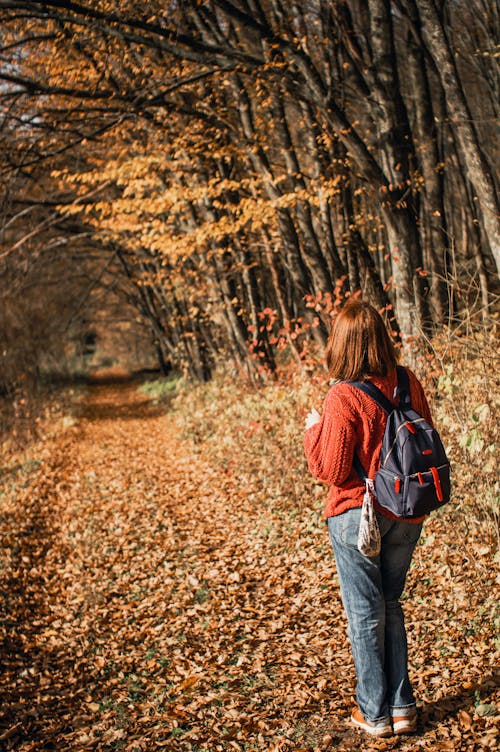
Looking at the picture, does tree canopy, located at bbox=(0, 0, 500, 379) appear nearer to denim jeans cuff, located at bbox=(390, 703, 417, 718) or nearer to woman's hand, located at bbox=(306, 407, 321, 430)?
woman's hand, located at bbox=(306, 407, 321, 430)

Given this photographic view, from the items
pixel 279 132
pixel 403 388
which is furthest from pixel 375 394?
pixel 279 132

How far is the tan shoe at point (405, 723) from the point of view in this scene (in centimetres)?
343

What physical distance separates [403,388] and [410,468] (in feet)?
1.39

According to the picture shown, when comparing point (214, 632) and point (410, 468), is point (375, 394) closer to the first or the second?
point (410, 468)

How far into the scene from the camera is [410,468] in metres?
2.99

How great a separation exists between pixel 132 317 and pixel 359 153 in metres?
30.4

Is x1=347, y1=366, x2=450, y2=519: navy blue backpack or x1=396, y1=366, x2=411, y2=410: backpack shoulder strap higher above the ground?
x1=396, y1=366, x2=411, y2=410: backpack shoulder strap

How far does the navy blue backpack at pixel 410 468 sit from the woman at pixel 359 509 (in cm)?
8

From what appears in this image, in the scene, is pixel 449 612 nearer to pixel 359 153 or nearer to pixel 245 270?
pixel 359 153

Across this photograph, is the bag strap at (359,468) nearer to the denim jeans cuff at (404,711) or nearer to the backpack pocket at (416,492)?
the backpack pocket at (416,492)

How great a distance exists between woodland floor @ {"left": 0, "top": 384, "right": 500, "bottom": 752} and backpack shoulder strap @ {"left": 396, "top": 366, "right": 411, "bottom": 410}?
74.5 inches

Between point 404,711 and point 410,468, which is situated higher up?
point 410,468

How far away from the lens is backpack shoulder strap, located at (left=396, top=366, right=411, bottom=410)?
315 cm

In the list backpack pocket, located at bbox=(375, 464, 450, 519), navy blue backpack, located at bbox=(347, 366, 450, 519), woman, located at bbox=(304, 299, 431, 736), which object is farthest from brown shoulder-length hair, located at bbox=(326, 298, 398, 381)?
backpack pocket, located at bbox=(375, 464, 450, 519)
